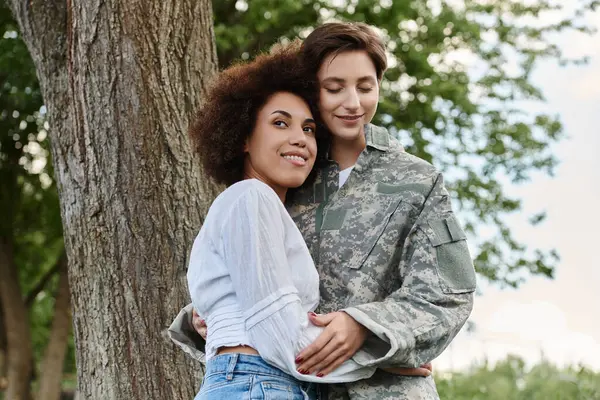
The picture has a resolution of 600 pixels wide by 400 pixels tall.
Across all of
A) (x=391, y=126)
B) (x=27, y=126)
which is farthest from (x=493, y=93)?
(x=27, y=126)

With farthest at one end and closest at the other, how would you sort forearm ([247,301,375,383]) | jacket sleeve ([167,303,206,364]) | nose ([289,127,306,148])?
jacket sleeve ([167,303,206,364])
nose ([289,127,306,148])
forearm ([247,301,375,383])

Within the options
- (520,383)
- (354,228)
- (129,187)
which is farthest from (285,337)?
(520,383)

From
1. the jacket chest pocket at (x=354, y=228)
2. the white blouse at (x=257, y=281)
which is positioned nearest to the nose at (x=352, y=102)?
the jacket chest pocket at (x=354, y=228)

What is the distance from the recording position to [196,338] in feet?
12.2

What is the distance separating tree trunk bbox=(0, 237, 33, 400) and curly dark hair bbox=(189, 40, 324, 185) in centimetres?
1108

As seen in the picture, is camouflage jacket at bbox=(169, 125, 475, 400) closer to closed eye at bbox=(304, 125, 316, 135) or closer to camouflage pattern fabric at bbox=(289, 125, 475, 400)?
camouflage pattern fabric at bbox=(289, 125, 475, 400)

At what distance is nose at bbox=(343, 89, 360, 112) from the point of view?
338 centimetres

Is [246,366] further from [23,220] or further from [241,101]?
[23,220]

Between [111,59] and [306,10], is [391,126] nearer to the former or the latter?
[306,10]

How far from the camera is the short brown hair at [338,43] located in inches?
134

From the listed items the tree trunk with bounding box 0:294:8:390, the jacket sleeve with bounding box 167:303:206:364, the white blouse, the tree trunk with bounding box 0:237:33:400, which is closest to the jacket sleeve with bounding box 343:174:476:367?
the white blouse

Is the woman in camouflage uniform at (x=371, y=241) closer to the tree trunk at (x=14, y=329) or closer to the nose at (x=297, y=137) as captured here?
the nose at (x=297, y=137)

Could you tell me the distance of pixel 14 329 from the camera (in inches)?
546

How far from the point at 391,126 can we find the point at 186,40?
26.2 ft
